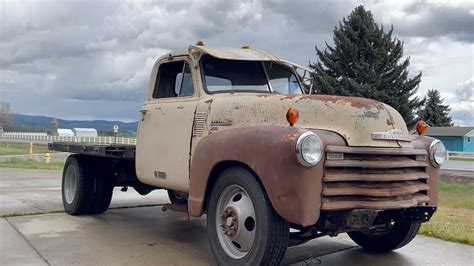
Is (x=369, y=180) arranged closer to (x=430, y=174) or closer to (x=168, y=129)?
(x=430, y=174)

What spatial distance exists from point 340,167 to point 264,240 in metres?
0.86

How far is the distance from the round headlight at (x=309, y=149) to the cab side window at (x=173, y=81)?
2.07m

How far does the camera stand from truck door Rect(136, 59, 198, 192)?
214 inches

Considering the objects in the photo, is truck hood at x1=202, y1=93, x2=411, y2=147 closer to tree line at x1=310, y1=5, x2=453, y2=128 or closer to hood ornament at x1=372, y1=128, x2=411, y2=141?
hood ornament at x1=372, y1=128, x2=411, y2=141

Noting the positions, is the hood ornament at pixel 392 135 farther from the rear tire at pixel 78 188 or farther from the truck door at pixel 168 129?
the rear tire at pixel 78 188

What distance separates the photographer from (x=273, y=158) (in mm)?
3955

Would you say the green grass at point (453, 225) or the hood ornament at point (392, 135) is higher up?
the hood ornament at point (392, 135)

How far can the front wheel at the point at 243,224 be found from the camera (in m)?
3.99

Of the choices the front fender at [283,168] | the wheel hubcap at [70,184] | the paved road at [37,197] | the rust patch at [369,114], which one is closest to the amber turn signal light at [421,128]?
the rust patch at [369,114]

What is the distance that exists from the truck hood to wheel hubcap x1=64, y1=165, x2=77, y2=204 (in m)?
3.63

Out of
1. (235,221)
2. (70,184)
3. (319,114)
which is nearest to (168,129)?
(235,221)

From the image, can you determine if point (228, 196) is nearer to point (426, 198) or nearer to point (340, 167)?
Result: point (340, 167)

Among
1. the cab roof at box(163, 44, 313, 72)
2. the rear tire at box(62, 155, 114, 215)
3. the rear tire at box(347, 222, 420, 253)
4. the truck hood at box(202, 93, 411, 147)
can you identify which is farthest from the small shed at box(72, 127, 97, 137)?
the truck hood at box(202, 93, 411, 147)

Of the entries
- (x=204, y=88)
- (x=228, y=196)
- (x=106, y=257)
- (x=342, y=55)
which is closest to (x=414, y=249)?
(x=228, y=196)
